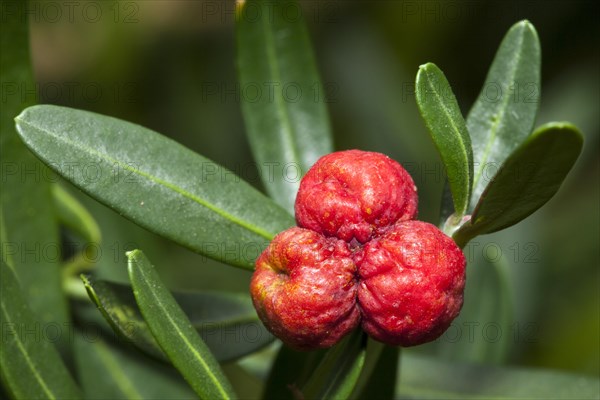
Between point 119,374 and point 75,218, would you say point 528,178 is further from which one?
point 75,218

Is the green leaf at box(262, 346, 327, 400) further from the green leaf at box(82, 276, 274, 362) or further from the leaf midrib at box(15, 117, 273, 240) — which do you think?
the leaf midrib at box(15, 117, 273, 240)

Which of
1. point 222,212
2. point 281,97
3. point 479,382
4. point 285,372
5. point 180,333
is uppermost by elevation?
point 281,97

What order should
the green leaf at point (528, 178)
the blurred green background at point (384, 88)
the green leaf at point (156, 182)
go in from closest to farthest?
the green leaf at point (528, 178), the green leaf at point (156, 182), the blurred green background at point (384, 88)

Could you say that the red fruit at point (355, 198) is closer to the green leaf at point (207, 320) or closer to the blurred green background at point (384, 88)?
the green leaf at point (207, 320)

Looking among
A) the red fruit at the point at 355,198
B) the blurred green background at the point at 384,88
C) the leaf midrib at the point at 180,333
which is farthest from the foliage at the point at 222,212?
the blurred green background at the point at 384,88

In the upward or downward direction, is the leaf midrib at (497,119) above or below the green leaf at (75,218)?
above


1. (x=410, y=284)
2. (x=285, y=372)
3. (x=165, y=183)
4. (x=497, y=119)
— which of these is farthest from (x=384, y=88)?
(x=410, y=284)

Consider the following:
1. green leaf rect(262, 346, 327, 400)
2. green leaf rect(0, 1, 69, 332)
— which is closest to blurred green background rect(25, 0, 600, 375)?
green leaf rect(0, 1, 69, 332)

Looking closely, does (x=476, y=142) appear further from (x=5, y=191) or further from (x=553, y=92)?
(x=553, y=92)
